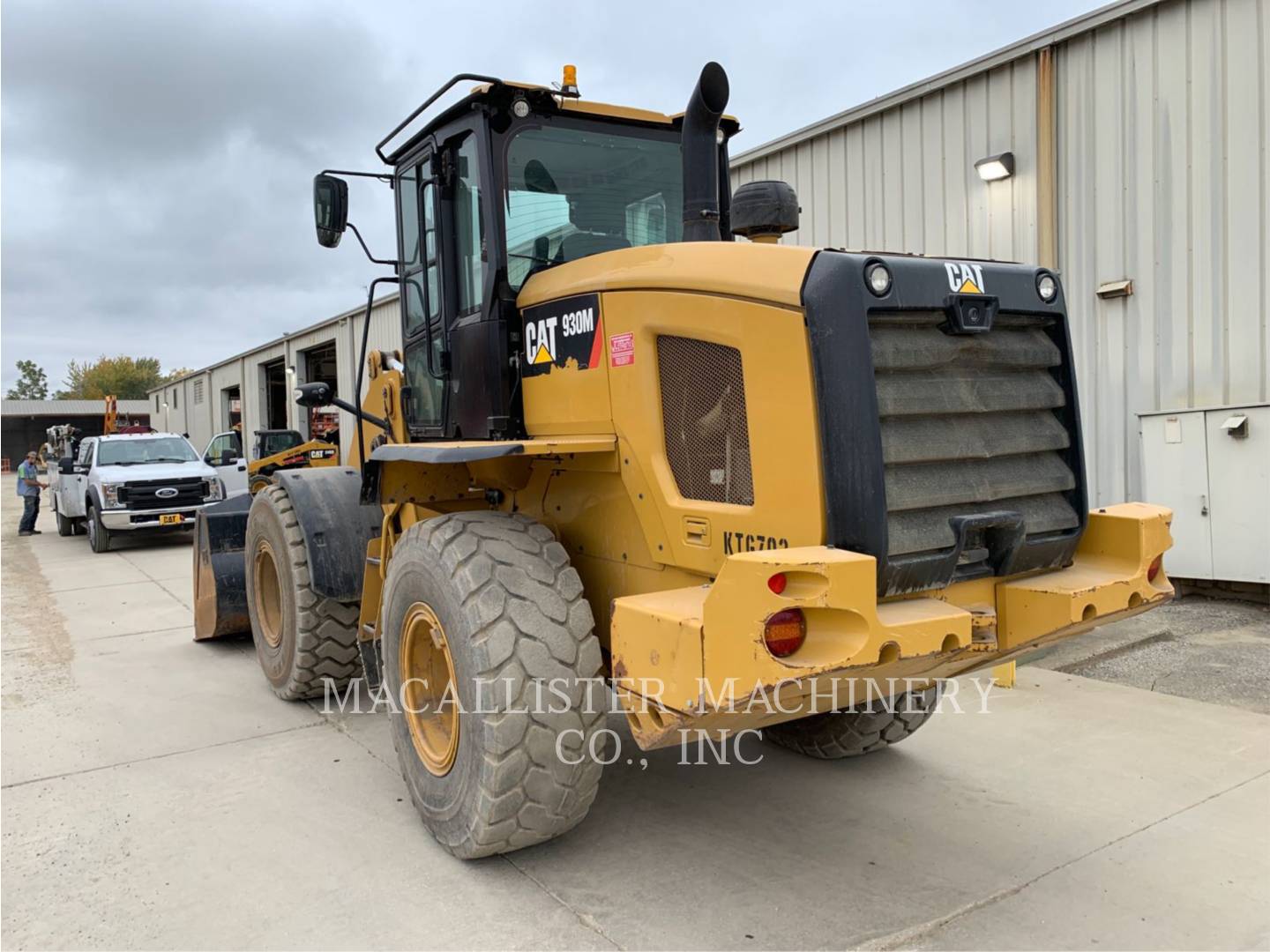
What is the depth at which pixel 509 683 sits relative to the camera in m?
3.21

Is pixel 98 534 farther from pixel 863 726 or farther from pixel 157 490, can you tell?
pixel 863 726

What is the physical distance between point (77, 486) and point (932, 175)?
14.3 metres

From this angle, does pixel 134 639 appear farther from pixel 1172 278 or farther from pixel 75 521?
pixel 75 521

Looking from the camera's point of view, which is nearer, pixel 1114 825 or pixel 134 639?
pixel 1114 825

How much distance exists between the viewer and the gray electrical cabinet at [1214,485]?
7070mm

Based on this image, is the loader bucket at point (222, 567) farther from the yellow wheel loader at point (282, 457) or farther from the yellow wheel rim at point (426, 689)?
the yellow wheel rim at point (426, 689)

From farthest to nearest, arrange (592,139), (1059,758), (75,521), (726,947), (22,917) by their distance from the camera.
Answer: (75,521), (1059,758), (592,139), (22,917), (726,947)

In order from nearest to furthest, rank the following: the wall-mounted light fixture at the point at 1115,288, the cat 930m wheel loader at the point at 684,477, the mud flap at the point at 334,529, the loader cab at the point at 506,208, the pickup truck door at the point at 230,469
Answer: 1. the cat 930m wheel loader at the point at 684,477
2. the loader cab at the point at 506,208
3. the mud flap at the point at 334,529
4. the wall-mounted light fixture at the point at 1115,288
5. the pickup truck door at the point at 230,469

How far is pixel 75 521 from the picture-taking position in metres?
18.1

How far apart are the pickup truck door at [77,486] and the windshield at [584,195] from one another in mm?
13851

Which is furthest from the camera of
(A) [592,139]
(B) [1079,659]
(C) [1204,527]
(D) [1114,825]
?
(C) [1204,527]

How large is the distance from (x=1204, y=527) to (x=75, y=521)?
18325 mm

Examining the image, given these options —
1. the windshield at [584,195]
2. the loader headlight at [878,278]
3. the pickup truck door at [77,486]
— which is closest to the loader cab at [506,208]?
the windshield at [584,195]

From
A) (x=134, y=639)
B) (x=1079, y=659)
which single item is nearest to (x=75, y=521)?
(x=134, y=639)
